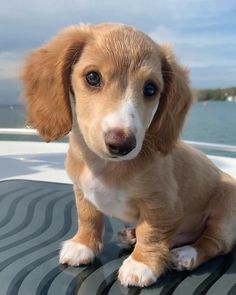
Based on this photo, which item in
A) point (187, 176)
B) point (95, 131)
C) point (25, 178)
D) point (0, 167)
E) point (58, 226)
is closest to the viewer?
point (95, 131)

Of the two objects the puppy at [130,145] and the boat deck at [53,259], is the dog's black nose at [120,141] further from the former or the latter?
the boat deck at [53,259]

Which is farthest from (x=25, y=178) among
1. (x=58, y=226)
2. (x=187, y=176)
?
(x=187, y=176)

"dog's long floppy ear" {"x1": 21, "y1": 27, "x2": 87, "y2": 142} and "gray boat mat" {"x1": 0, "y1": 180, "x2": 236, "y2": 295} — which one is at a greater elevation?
"dog's long floppy ear" {"x1": 21, "y1": 27, "x2": 87, "y2": 142}

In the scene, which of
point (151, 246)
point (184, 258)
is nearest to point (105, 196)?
point (151, 246)

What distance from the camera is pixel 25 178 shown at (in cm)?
260

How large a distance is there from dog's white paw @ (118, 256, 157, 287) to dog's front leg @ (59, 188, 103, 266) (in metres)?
0.16

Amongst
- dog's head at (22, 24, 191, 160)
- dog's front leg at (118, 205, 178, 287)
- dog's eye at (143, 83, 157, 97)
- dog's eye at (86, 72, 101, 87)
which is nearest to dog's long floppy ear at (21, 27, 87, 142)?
dog's head at (22, 24, 191, 160)

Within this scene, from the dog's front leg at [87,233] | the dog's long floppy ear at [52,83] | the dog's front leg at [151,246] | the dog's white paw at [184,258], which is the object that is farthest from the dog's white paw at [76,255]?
the dog's long floppy ear at [52,83]

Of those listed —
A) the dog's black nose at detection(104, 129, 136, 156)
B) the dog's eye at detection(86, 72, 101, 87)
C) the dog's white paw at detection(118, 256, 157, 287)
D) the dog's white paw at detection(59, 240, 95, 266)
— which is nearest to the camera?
the dog's black nose at detection(104, 129, 136, 156)

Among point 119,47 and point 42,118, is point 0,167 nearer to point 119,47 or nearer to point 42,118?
point 42,118

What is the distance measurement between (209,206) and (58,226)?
0.56 meters

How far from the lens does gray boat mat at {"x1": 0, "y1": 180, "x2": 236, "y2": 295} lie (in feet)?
4.42

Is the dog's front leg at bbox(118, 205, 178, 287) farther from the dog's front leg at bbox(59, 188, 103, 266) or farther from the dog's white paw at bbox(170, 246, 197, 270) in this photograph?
the dog's front leg at bbox(59, 188, 103, 266)

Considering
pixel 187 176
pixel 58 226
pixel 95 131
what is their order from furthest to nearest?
pixel 58 226 < pixel 187 176 < pixel 95 131
